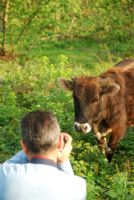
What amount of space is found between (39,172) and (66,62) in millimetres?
10073

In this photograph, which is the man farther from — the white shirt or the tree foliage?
the tree foliage

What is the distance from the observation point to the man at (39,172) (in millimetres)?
3377

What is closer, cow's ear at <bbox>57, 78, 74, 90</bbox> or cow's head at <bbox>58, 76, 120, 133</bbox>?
cow's head at <bbox>58, 76, 120, 133</bbox>

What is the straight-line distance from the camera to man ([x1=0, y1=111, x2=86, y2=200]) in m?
3.38

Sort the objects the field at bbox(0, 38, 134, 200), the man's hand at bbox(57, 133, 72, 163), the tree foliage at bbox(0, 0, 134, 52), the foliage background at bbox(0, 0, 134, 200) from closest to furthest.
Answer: the man's hand at bbox(57, 133, 72, 163) < the field at bbox(0, 38, 134, 200) < the foliage background at bbox(0, 0, 134, 200) < the tree foliage at bbox(0, 0, 134, 52)

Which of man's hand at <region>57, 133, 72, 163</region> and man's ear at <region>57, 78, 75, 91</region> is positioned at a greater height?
man's hand at <region>57, 133, 72, 163</region>

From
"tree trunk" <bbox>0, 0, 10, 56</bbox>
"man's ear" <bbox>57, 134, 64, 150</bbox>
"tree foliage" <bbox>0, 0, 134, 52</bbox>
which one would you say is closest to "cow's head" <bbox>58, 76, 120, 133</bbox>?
"man's ear" <bbox>57, 134, 64, 150</bbox>

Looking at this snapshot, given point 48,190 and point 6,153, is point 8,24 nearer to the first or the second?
point 6,153

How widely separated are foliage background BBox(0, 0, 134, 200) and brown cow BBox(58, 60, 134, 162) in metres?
0.24

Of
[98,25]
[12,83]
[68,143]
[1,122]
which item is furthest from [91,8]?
[68,143]

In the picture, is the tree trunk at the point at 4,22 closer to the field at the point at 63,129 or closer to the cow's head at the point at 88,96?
the field at the point at 63,129

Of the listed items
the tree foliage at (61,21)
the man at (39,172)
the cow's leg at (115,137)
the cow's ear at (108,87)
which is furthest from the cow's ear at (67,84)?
the tree foliage at (61,21)

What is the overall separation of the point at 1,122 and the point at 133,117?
203 centimetres

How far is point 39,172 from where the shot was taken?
3430 millimetres
